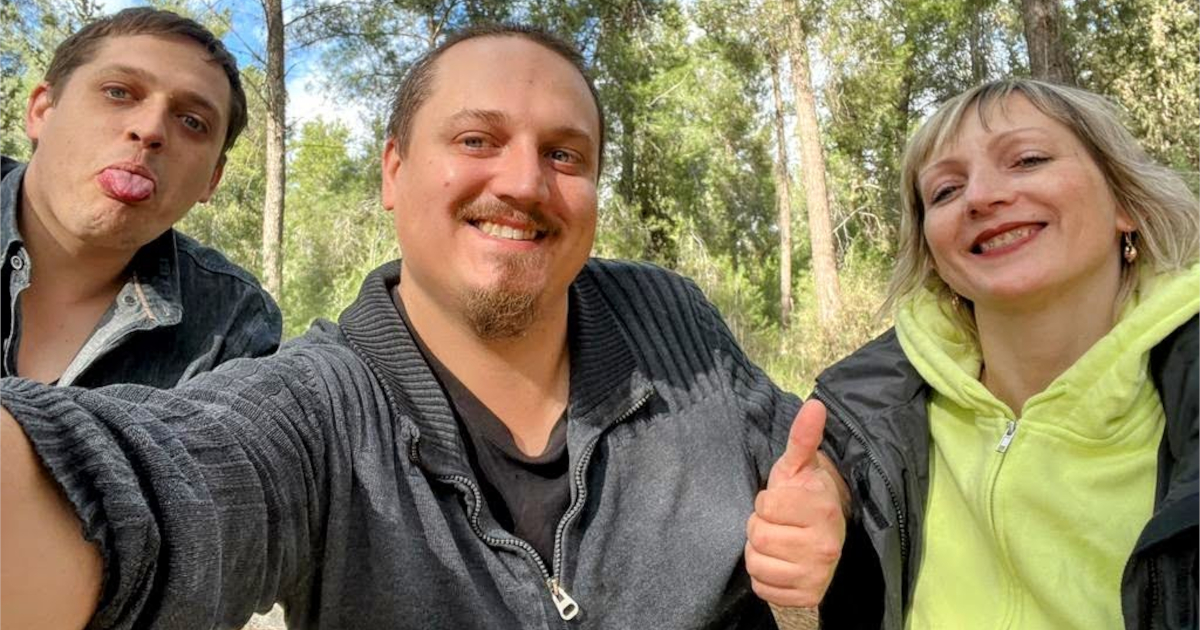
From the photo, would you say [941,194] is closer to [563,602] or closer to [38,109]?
[563,602]

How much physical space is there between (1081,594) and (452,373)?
51.6 inches

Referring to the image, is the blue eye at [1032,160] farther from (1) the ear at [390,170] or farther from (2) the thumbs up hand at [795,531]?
(1) the ear at [390,170]

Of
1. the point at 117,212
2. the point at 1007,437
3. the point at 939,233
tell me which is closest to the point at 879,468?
the point at 1007,437

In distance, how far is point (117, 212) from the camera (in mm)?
2012

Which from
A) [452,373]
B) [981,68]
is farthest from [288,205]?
[452,373]

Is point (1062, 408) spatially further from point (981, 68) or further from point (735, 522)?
point (981, 68)

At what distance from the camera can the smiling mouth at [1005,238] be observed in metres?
1.76

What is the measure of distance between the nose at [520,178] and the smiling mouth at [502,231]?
5cm

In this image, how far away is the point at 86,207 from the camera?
6.57ft

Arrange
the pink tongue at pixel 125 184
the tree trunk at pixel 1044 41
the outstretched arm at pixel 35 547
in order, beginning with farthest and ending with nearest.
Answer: the tree trunk at pixel 1044 41, the pink tongue at pixel 125 184, the outstretched arm at pixel 35 547

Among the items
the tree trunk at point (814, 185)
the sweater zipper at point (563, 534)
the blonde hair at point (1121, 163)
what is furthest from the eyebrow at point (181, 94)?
the tree trunk at point (814, 185)

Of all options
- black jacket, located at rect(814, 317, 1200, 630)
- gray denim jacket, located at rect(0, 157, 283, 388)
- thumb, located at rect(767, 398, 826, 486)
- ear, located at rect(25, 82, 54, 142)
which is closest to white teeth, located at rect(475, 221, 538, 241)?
thumb, located at rect(767, 398, 826, 486)

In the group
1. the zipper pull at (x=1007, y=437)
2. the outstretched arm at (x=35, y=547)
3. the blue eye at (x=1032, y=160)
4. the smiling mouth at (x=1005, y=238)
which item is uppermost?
the blue eye at (x=1032, y=160)

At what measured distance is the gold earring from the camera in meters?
1.84
